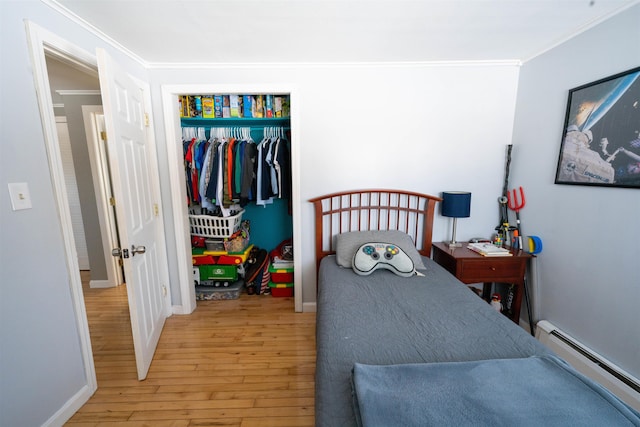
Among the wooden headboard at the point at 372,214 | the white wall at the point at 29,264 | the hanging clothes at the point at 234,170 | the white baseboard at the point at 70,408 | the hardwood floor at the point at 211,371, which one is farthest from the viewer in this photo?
the hanging clothes at the point at 234,170

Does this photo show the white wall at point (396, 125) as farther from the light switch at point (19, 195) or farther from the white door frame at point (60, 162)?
the light switch at point (19, 195)

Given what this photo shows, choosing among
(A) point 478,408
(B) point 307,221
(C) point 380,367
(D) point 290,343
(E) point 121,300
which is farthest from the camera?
(E) point 121,300

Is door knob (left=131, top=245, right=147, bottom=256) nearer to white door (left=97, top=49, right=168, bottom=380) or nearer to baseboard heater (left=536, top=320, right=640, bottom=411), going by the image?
white door (left=97, top=49, right=168, bottom=380)

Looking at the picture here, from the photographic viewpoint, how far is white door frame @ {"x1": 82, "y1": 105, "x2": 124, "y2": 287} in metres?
2.85

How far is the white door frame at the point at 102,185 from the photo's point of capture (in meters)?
2.85

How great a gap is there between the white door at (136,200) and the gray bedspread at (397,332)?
1245mm

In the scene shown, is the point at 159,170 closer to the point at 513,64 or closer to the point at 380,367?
the point at 380,367

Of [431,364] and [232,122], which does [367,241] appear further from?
[232,122]

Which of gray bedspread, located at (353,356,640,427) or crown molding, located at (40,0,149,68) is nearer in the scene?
gray bedspread, located at (353,356,640,427)

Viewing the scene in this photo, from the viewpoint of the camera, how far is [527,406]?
2.71ft

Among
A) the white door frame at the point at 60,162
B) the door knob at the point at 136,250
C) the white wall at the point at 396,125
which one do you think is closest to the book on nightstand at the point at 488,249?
the white wall at the point at 396,125

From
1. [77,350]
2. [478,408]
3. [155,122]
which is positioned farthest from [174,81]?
[478,408]

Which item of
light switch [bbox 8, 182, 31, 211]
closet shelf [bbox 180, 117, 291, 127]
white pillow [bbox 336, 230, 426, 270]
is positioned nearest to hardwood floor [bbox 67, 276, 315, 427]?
white pillow [bbox 336, 230, 426, 270]

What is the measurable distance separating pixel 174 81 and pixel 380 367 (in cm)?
260
